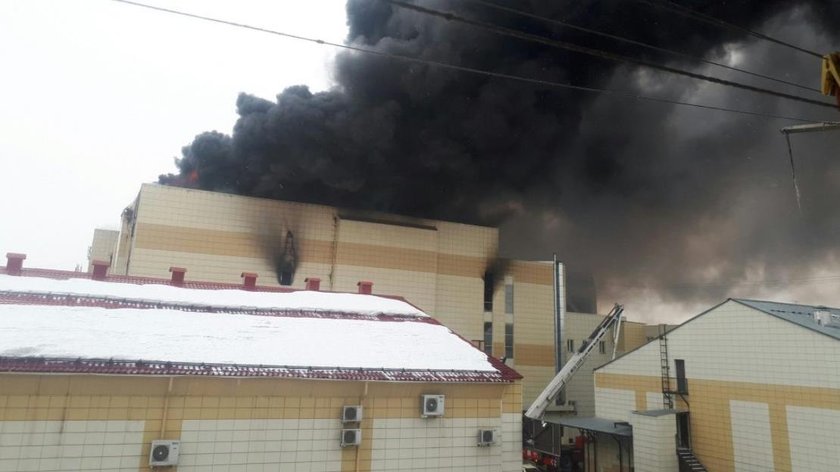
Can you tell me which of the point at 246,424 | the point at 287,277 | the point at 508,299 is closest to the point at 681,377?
the point at 508,299

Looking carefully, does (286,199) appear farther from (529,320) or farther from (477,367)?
(477,367)

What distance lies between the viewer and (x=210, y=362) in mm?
10539

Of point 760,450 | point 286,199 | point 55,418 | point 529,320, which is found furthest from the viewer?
point 529,320

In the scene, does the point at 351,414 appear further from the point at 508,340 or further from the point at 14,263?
the point at 508,340

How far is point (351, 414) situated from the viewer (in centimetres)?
1131

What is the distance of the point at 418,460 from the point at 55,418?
24.1 ft

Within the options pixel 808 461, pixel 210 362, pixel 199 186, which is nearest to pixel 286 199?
pixel 199 186

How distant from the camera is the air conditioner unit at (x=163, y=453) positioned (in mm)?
9805

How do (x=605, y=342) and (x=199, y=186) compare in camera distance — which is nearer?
(x=199, y=186)

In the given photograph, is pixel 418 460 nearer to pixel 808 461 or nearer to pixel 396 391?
pixel 396 391

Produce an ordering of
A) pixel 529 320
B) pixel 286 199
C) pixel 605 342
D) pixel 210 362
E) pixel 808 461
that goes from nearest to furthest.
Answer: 1. pixel 210 362
2. pixel 808 461
3. pixel 286 199
4. pixel 529 320
5. pixel 605 342

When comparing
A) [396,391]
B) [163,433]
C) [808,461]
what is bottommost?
[808,461]

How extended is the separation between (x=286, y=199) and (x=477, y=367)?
1762 centimetres

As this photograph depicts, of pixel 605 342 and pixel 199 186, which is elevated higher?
pixel 199 186
